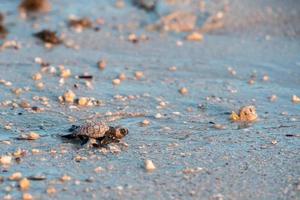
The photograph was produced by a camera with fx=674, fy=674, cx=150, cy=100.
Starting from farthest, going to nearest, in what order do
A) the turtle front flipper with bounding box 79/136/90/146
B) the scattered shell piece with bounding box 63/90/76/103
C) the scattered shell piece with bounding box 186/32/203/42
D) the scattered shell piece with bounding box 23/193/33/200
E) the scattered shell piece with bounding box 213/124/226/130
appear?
the scattered shell piece with bounding box 186/32/203/42 < the scattered shell piece with bounding box 63/90/76/103 < the scattered shell piece with bounding box 213/124/226/130 < the turtle front flipper with bounding box 79/136/90/146 < the scattered shell piece with bounding box 23/193/33/200

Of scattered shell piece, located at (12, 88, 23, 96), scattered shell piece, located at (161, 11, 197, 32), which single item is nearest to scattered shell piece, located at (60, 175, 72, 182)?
scattered shell piece, located at (12, 88, 23, 96)

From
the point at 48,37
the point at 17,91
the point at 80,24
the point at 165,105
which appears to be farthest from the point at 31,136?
the point at 80,24

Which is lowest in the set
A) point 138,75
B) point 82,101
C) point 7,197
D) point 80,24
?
point 7,197

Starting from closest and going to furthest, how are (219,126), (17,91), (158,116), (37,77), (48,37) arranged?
(219,126) < (158,116) < (17,91) < (37,77) < (48,37)

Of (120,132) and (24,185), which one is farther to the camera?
(120,132)

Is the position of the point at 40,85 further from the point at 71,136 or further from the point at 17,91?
the point at 71,136

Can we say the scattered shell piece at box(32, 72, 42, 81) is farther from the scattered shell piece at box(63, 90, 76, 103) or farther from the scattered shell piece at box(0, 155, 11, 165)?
the scattered shell piece at box(0, 155, 11, 165)

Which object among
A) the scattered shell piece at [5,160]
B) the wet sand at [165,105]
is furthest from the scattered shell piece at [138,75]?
the scattered shell piece at [5,160]

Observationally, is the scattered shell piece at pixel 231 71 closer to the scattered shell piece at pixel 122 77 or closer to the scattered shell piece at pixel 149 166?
the scattered shell piece at pixel 122 77
